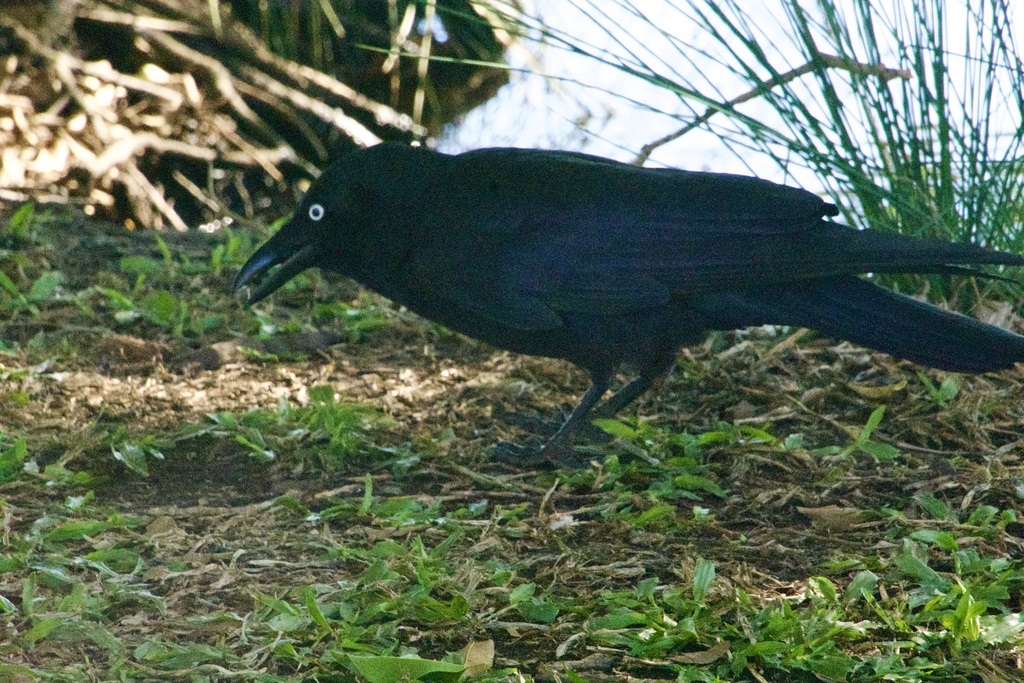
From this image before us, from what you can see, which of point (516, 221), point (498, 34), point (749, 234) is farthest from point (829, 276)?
point (498, 34)

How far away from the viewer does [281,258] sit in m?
3.66

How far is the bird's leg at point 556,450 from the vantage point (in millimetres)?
3316

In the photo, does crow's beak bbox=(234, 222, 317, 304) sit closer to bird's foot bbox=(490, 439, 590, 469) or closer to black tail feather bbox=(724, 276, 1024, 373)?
bird's foot bbox=(490, 439, 590, 469)

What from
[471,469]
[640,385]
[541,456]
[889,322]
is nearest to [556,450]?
[541,456]

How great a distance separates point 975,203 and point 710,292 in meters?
1.15

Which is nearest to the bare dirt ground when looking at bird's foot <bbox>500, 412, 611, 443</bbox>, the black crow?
bird's foot <bbox>500, 412, 611, 443</bbox>

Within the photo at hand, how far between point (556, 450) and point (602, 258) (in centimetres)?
56

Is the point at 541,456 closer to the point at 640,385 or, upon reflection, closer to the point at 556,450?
the point at 556,450

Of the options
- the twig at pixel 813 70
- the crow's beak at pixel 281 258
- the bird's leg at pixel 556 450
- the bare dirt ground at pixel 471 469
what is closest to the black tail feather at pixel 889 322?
the bare dirt ground at pixel 471 469

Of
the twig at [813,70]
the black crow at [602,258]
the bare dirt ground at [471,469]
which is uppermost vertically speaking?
the twig at [813,70]

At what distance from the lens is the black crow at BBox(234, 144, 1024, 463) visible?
309 centimetres

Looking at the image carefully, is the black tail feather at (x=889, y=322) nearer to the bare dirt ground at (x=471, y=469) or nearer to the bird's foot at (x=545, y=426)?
the bare dirt ground at (x=471, y=469)

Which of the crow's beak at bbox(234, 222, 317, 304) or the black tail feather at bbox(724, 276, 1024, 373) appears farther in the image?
the crow's beak at bbox(234, 222, 317, 304)

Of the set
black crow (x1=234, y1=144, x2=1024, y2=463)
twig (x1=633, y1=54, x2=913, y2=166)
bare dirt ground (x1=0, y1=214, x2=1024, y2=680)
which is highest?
twig (x1=633, y1=54, x2=913, y2=166)
